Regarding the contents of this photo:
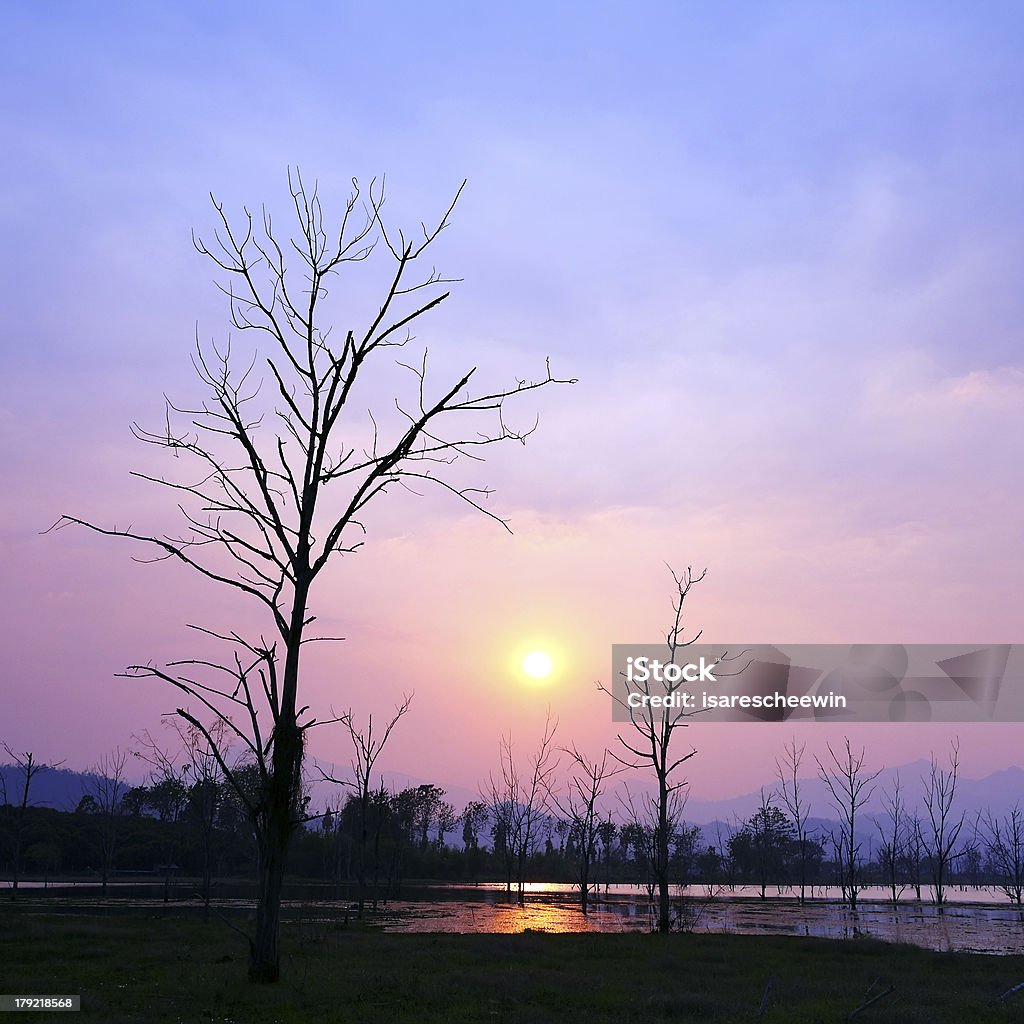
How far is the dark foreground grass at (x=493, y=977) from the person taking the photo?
1185 centimetres

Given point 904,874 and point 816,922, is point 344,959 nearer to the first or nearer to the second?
point 816,922

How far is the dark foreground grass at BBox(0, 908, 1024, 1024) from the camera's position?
38.9 feet

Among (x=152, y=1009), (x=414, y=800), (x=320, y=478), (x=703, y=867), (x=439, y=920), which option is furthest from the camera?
(x=703, y=867)

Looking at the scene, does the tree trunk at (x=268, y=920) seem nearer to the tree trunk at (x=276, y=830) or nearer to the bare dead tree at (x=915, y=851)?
the tree trunk at (x=276, y=830)

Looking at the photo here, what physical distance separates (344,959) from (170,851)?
63.7 metres

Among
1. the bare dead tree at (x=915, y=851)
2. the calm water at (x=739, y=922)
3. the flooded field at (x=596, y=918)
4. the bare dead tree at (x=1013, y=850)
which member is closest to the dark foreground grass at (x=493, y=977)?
the calm water at (x=739, y=922)

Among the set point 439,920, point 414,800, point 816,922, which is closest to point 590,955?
point 439,920

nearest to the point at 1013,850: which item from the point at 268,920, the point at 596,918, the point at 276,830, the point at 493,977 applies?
the point at 596,918

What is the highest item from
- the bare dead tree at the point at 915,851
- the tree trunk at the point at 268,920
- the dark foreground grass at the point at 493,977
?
the tree trunk at the point at 268,920

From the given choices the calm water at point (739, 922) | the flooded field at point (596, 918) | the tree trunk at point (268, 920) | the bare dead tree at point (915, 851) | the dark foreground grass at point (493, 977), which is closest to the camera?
the dark foreground grass at point (493, 977)

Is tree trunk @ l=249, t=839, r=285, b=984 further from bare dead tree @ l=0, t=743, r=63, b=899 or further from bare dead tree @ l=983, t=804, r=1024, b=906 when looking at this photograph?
bare dead tree @ l=983, t=804, r=1024, b=906

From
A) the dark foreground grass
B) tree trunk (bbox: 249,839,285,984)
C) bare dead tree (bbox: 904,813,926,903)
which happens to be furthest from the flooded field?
tree trunk (bbox: 249,839,285,984)

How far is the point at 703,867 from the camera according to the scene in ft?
365

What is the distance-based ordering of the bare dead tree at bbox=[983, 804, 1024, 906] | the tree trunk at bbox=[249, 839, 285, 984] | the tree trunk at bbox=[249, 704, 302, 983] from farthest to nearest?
1. the bare dead tree at bbox=[983, 804, 1024, 906]
2. the tree trunk at bbox=[249, 704, 302, 983]
3. the tree trunk at bbox=[249, 839, 285, 984]
